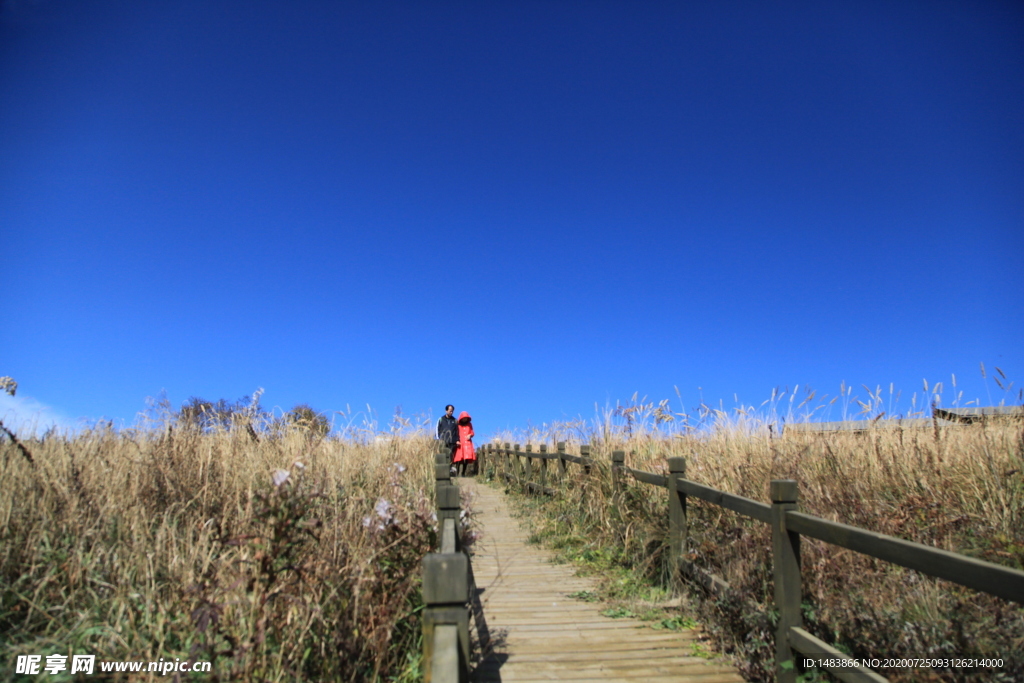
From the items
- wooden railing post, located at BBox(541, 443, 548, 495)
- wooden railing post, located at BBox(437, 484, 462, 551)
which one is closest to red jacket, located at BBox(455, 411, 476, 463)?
wooden railing post, located at BBox(541, 443, 548, 495)

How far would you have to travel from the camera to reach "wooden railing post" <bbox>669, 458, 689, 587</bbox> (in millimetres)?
5297

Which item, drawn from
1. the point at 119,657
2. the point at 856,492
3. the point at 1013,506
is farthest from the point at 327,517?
the point at 1013,506

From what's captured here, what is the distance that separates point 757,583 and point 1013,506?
6.88 ft

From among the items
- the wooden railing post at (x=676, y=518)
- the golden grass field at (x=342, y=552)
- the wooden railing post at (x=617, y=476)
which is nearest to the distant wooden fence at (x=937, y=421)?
the golden grass field at (x=342, y=552)

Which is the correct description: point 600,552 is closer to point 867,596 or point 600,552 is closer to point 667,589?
point 667,589

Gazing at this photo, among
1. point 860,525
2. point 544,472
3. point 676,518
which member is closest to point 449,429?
point 544,472

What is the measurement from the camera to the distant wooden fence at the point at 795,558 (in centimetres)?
222

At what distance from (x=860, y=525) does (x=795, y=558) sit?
148 centimetres

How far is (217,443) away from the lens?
20.4 ft

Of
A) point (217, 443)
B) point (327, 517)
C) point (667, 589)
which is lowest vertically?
point (667, 589)

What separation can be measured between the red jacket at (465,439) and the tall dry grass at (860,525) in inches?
353

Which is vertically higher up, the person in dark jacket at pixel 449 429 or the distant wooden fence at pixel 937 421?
the person in dark jacket at pixel 449 429

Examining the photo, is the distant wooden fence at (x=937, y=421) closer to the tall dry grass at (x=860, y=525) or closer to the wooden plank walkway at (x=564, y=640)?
the tall dry grass at (x=860, y=525)

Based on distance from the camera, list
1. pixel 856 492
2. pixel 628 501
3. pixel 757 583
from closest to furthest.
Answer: pixel 757 583 → pixel 856 492 → pixel 628 501
